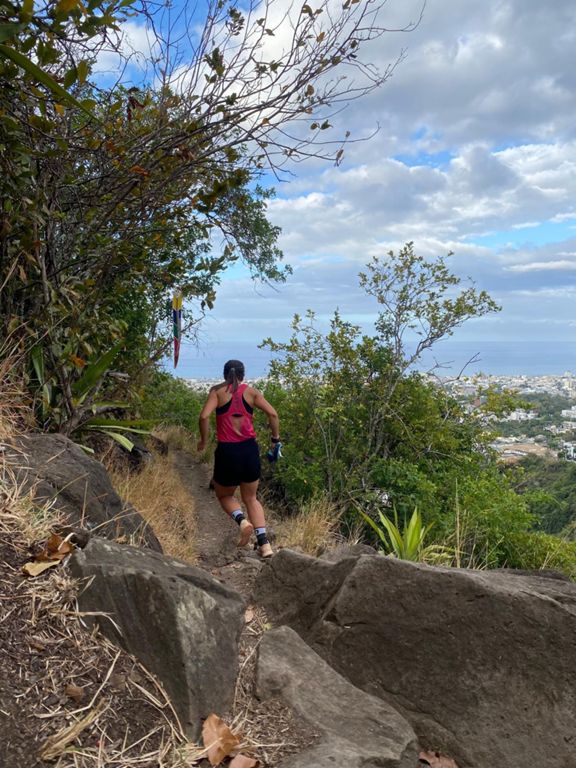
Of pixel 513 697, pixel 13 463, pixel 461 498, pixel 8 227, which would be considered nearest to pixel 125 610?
pixel 13 463

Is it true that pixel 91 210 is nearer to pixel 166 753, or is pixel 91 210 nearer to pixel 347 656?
pixel 347 656

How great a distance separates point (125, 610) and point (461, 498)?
22.4 feet

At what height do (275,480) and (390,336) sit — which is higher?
(390,336)

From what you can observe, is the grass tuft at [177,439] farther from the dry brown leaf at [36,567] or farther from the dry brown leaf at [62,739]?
A: the dry brown leaf at [62,739]

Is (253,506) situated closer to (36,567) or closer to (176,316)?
(176,316)

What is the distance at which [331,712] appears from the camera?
133 inches

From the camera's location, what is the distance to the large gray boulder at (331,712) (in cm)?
295

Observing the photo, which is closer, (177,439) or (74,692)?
(74,692)

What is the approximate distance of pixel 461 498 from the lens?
29.8 feet

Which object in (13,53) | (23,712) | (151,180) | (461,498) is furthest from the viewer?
(461,498)

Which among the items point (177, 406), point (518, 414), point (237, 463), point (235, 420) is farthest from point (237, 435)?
point (177, 406)

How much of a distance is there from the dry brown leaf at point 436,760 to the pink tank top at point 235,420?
11.6 feet

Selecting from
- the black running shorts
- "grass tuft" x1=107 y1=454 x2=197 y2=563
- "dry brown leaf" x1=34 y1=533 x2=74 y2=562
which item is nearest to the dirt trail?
"grass tuft" x1=107 y1=454 x2=197 y2=563

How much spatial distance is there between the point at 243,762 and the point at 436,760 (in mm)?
1489
